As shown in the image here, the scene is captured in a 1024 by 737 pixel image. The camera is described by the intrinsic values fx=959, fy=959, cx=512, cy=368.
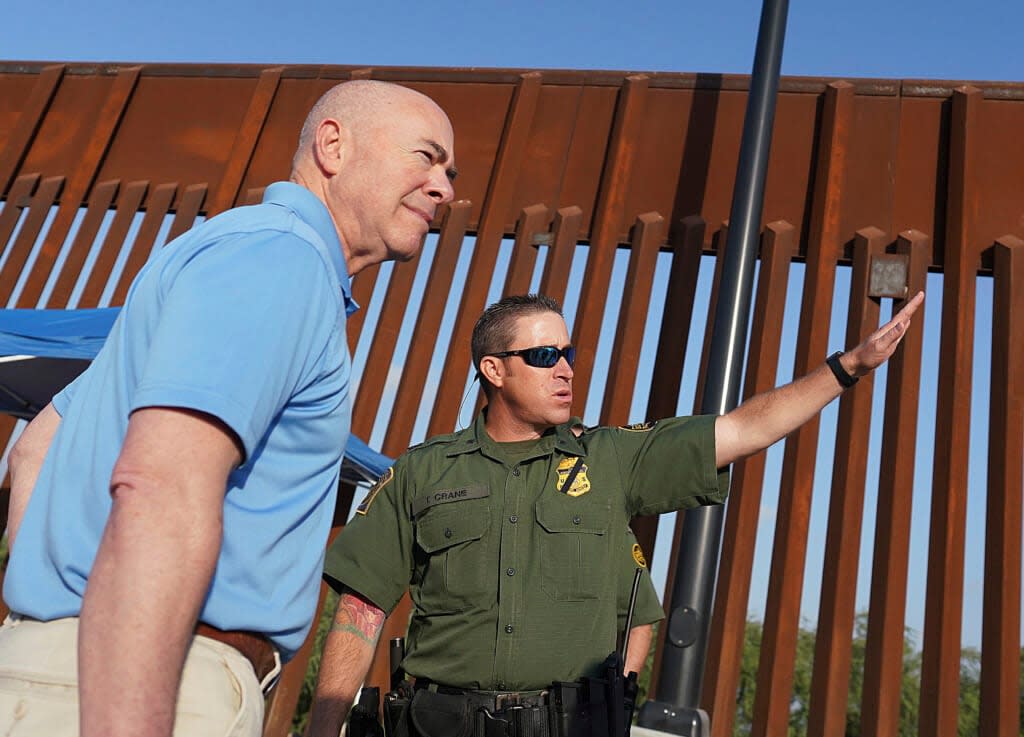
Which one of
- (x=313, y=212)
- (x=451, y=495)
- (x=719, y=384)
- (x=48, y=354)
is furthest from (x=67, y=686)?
(x=48, y=354)

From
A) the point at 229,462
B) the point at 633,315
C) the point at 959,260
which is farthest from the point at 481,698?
the point at 959,260

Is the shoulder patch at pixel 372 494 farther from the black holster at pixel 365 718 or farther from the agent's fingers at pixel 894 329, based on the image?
the agent's fingers at pixel 894 329

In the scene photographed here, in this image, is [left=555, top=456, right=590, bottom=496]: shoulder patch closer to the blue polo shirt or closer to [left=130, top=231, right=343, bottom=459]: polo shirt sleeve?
the blue polo shirt

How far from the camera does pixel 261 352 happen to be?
1.08m

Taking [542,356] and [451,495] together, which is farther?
[542,356]

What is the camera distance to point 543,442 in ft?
10.3

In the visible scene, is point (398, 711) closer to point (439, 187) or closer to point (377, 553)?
point (377, 553)

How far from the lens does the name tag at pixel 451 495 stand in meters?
3.04

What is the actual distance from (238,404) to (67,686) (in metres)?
0.37

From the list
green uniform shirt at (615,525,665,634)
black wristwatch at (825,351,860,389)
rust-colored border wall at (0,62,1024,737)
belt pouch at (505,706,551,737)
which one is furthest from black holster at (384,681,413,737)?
rust-colored border wall at (0,62,1024,737)

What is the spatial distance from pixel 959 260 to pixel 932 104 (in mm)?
1346

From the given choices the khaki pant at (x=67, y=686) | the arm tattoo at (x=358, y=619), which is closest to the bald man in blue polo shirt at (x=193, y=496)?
the khaki pant at (x=67, y=686)

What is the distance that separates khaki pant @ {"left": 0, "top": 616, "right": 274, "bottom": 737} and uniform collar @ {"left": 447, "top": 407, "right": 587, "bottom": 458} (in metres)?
2.00

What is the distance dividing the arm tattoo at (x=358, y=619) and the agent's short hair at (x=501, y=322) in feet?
2.67
